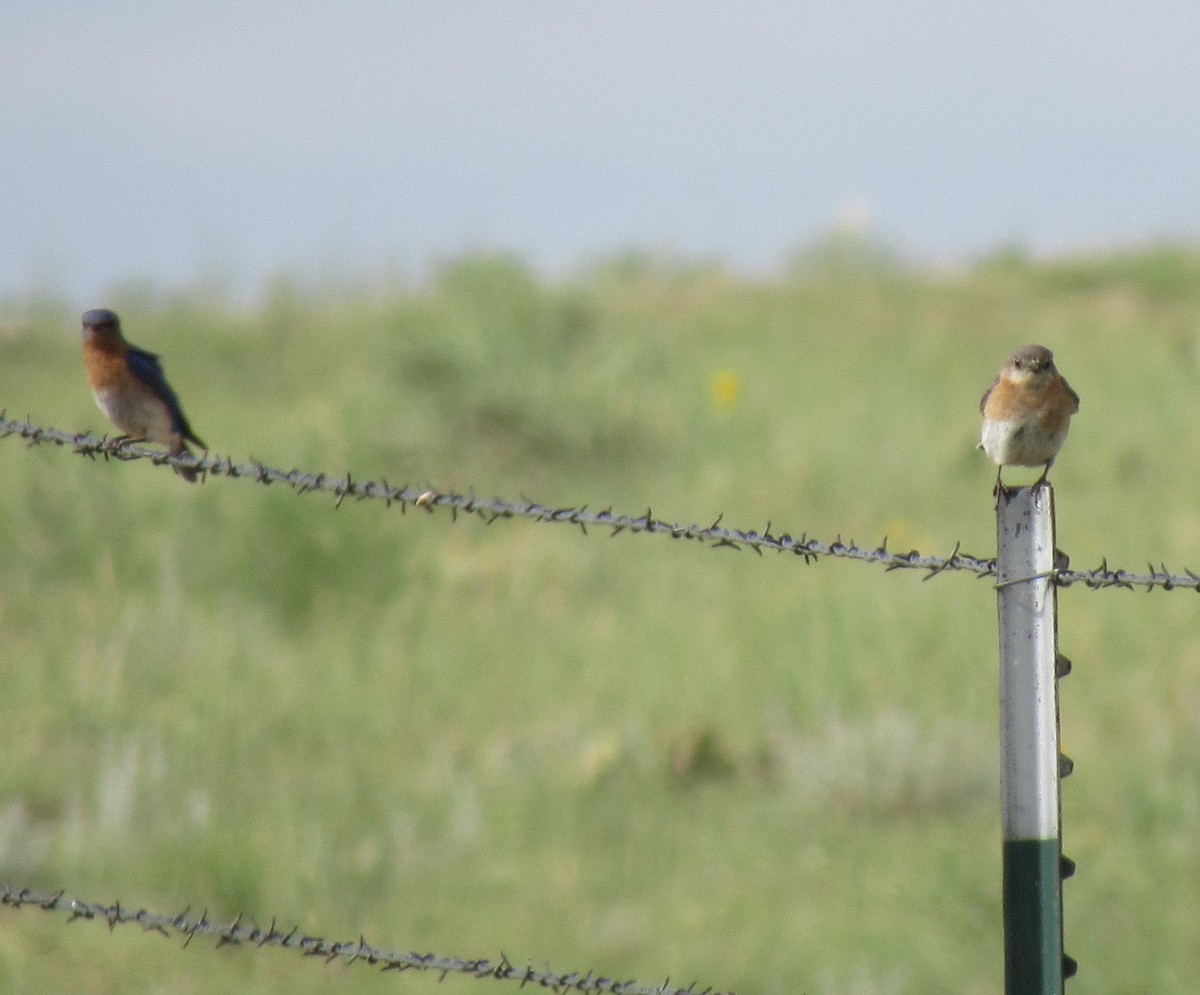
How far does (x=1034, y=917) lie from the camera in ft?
7.66

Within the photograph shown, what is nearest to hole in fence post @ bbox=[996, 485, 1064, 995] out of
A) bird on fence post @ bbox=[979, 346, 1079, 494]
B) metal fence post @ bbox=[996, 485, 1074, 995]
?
metal fence post @ bbox=[996, 485, 1074, 995]

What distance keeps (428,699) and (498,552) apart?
2624mm

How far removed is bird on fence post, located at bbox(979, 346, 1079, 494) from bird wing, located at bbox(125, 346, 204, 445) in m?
2.30

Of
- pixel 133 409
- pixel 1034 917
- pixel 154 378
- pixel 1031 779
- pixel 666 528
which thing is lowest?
pixel 1034 917

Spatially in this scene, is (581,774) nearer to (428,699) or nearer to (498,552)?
(428,699)

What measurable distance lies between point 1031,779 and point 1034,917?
19cm

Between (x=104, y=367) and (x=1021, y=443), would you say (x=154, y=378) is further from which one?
(x=1021, y=443)

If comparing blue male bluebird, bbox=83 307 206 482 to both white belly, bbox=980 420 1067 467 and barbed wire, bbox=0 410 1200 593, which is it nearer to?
barbed wire, bbox=0 410 1200 593

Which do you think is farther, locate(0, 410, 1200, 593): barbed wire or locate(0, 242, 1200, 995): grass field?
locate(0, 242, 1200, 995): grass field

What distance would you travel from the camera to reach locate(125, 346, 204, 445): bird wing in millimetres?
4961

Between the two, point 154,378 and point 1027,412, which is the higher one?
point 154,378

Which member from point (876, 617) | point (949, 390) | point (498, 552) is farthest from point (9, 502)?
point (949, 390)

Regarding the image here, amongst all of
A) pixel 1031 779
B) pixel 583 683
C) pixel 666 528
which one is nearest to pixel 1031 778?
pixel 1031 779

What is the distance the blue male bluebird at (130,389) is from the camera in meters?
4.92
